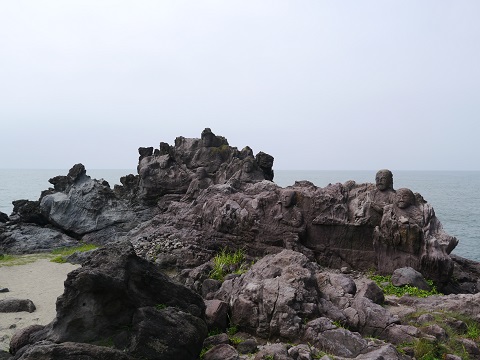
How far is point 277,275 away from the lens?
12320mm

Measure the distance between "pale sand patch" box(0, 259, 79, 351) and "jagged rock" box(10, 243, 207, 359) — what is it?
143 inches

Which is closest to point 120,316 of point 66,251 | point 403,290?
point 403,290

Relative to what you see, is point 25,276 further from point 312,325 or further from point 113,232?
point 312,325

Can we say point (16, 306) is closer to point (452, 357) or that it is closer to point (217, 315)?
point (217, 315)

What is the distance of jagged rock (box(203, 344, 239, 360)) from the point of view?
9289 mm

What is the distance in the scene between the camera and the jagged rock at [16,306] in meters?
13.9

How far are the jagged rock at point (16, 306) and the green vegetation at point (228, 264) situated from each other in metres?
6.16

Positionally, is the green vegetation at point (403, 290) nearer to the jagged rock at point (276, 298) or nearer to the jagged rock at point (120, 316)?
the jagged rock at point (276, 298)

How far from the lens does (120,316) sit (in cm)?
916

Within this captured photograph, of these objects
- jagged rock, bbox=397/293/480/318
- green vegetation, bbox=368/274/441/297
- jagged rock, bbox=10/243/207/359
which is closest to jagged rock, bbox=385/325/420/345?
jagged rock, bbox=397/293/480/318

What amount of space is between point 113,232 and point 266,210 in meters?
12.9

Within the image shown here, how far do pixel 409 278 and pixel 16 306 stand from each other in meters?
13.1

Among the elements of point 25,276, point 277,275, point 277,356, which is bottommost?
point 25,276

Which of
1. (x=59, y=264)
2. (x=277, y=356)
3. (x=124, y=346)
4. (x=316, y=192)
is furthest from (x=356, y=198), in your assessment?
(x=59, y=264)
